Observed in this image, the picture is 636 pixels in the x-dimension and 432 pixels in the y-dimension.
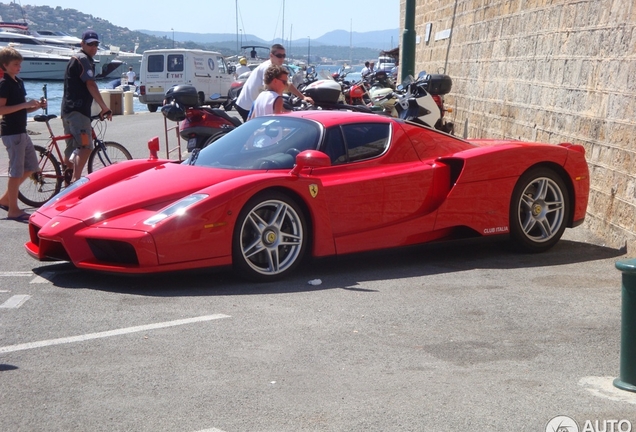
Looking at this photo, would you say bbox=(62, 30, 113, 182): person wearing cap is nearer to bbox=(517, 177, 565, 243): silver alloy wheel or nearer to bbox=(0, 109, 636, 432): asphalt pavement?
bbox=(0, 109, 636, 432): asphalt pavement

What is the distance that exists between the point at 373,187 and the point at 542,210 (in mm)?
1656

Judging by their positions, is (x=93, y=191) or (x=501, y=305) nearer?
(x=501, y=305)

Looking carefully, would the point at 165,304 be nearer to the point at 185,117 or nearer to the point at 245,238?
the point at 245,238

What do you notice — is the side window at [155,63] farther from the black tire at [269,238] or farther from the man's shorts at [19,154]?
the black tire at [269,238]

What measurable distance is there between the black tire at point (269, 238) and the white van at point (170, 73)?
27.1 metres

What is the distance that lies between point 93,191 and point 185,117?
13.0 feet

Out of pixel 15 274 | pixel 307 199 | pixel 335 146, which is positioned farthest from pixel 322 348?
pixel 15 274

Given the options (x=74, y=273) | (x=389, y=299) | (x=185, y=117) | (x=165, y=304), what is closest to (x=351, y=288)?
(x=389, y=299)

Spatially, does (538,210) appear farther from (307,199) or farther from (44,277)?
(44,277)

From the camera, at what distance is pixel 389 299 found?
6.04m

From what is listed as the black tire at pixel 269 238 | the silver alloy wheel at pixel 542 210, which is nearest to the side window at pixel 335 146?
the black tire at pixel 269 238

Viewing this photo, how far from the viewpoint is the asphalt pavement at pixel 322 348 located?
3.88 metres

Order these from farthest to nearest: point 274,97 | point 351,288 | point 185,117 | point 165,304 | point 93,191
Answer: point 185,117 → point 274,97 → point 93,191 → point 351,288 → point 165,304

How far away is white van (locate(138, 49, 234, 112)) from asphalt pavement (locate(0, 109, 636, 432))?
2663cm
